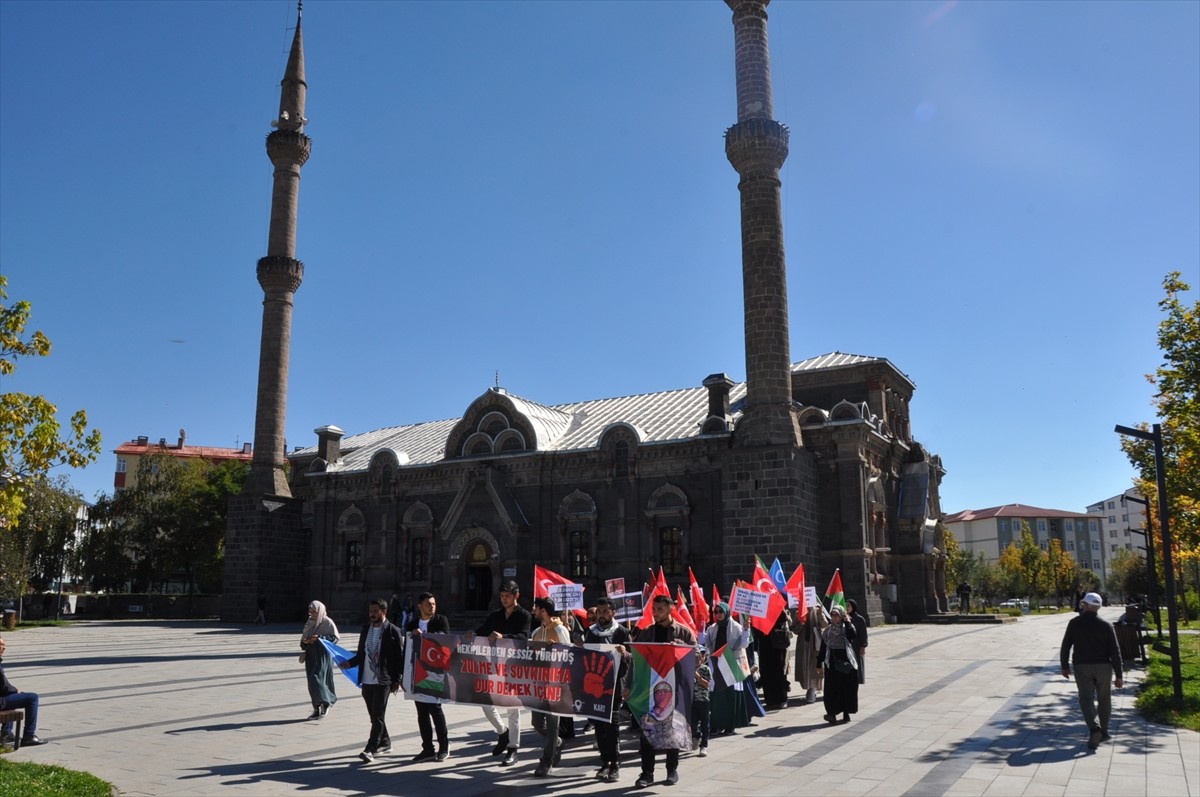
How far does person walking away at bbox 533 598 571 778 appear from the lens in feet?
31.9

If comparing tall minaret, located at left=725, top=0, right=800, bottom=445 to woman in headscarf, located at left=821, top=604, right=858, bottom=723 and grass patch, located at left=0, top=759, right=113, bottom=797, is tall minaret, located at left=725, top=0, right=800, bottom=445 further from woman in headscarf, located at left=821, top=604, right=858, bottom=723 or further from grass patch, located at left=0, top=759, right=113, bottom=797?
grass patch, located at left=0, top=759, right=113, bottom=797

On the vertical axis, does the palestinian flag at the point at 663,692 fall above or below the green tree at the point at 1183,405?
below

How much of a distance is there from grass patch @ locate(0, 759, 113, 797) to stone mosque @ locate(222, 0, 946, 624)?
74.2 feet

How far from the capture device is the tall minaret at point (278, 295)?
4372 cm

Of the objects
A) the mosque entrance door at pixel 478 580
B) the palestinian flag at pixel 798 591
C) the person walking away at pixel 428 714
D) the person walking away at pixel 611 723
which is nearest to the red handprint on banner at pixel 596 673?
the person walking away at pixel 611 723

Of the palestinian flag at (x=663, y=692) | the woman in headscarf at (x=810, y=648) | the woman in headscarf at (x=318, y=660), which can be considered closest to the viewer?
the palestinian flag at (x=663, y=692)

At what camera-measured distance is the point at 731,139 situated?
3225 centimetres

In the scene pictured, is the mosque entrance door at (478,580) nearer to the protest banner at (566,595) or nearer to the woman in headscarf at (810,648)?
the protest banner at (566,595)

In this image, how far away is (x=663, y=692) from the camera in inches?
377

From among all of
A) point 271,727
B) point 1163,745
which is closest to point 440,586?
point 271,727

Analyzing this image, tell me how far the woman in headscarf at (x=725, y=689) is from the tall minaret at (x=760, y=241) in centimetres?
1856

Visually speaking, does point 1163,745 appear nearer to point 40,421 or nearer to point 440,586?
point 40,421

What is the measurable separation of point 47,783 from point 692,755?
6.64m

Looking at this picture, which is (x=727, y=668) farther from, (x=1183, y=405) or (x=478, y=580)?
(x=478, y=580)
